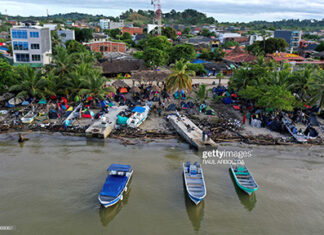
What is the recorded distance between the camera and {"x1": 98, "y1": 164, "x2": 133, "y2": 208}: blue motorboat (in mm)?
16500

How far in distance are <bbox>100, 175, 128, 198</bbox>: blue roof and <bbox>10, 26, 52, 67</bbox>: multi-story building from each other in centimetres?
3319

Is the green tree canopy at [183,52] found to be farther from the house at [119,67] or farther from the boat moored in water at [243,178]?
the boat moored in water at [243,178]

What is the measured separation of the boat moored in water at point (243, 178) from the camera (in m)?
18.2

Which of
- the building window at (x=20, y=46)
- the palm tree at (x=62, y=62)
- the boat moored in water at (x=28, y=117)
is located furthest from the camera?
the building window at (x=20, y=46)

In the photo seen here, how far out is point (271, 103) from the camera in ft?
95.4

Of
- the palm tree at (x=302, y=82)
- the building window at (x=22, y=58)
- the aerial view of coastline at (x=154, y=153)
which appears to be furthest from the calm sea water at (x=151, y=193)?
the building window at (x=22, y=58)

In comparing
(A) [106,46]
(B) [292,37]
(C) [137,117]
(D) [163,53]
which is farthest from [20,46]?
(B) [292,37]

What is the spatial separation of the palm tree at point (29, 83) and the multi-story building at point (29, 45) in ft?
35.0

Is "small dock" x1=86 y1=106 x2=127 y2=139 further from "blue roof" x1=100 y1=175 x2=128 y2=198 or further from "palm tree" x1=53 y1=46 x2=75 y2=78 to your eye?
"palm tree" x1=53 y1=46 x2=75 y2=78

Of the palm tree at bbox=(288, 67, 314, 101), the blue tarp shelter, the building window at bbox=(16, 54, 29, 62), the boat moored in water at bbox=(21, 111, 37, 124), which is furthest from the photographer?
the building window at bbox=(16, 54, 29, 62)

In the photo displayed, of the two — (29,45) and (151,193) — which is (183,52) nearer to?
(29,45)

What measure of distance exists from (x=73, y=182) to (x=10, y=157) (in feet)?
26.1

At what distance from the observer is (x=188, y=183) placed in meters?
18.5

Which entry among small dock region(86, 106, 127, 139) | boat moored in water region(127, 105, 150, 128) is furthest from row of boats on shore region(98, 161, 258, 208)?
boat moored in water region(127, 105, 150, 128)
